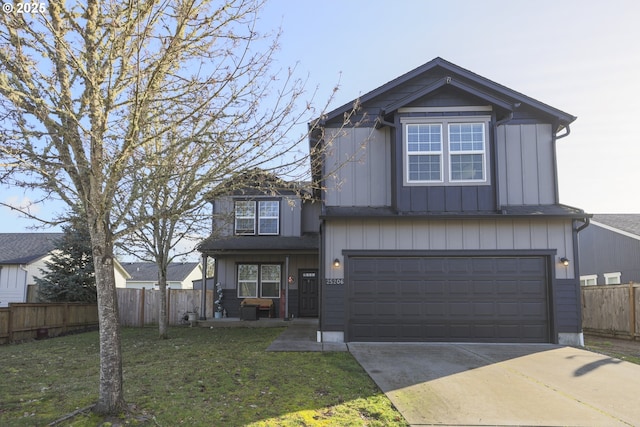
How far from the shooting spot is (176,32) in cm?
495

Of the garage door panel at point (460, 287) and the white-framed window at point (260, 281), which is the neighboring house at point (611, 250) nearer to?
the garage door panel at point (460, 287)

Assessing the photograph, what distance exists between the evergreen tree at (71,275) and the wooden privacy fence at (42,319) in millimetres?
1166

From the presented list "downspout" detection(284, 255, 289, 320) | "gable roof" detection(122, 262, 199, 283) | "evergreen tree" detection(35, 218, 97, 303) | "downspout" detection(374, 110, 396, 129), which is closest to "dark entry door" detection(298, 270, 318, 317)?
"downspout" detection(284, 255, 289, 320)

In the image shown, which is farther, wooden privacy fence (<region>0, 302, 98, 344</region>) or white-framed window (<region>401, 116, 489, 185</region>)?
wooden privacy fence (<region>0, 302, 98, 344</region>)

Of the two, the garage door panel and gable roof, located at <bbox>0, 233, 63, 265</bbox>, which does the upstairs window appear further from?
gable roof, located at <bbox>0, 233, 63, 265</bbox>

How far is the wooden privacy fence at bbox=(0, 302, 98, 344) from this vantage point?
13.0 m

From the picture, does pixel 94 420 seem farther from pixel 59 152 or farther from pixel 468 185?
pixel 468 185

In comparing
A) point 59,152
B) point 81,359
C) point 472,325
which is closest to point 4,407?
point 59,152

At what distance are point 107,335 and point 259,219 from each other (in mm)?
13929

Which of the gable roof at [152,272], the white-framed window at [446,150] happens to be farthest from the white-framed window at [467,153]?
the gable roof at [152,272]

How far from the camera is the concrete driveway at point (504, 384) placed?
547 centimetres

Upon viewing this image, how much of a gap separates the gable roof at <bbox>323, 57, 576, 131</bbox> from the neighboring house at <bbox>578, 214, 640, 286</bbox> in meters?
10.9

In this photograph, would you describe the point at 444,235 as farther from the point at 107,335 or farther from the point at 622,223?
the point at 622,223

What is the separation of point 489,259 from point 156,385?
792 centimetres
